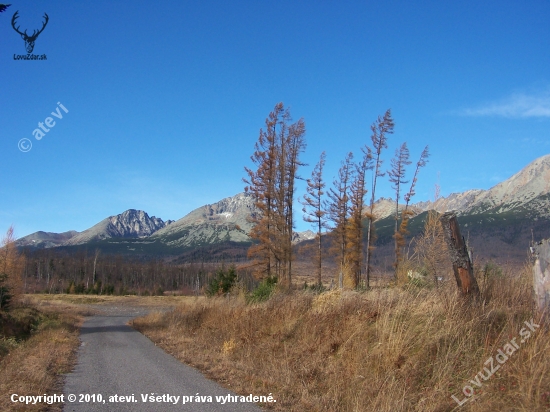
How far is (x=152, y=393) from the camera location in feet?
22.9

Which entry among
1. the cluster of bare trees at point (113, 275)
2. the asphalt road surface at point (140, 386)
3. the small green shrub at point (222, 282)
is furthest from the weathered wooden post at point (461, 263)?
the cluster of bare trees at point (113, 275)

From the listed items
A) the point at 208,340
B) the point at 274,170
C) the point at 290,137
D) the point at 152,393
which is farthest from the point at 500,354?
the point at 290,137

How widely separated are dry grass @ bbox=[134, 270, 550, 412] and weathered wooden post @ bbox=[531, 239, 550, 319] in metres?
0.39

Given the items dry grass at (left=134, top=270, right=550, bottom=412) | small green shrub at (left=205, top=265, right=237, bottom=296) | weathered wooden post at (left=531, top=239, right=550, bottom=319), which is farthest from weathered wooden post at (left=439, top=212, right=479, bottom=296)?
small green shrub at (left=205, top=265, right=237, bottom=296)

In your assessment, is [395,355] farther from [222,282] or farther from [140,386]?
[222,282]

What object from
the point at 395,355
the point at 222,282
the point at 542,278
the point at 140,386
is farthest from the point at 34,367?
the point at 222,282

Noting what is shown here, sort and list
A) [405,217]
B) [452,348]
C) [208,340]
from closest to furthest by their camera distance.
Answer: [452,348] < [208,340] < [405,217]

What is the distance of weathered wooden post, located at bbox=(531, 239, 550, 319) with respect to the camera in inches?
226

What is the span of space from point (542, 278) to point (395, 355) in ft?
7.59

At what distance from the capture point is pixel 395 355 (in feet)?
20.9

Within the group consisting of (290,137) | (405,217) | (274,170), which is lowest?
(405,217)

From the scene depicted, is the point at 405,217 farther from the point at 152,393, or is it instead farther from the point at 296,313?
the point at 152,393

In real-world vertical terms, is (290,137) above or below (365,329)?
above

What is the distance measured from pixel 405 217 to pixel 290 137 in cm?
1117
